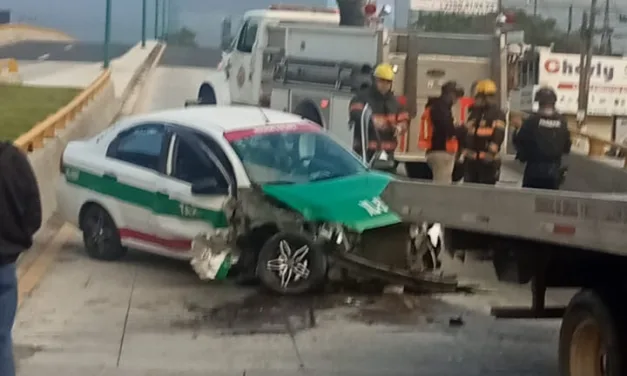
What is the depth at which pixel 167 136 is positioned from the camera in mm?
11547

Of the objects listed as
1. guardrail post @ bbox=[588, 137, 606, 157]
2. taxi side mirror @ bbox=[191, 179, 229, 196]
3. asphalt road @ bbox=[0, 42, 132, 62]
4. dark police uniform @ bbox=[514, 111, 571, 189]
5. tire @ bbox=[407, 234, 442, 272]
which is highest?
dark police uniform @ bbox=[514, 111, 571, 189]

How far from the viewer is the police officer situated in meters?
11.4

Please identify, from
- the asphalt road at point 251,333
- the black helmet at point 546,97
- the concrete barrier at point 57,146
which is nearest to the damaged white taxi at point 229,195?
the asphalt road at point 251,333

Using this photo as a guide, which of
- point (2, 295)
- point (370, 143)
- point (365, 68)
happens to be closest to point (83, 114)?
point (365, 68)

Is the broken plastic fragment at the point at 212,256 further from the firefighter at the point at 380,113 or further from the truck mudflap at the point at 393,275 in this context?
the firefighter at the point at 380,113

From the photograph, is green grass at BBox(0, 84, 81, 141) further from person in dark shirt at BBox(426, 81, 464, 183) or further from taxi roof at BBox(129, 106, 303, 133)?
person in dark shirt at BBox(426, 81, 464, 183)

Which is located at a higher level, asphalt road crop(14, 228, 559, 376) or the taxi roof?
the taxi roof

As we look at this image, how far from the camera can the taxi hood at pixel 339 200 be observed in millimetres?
10086

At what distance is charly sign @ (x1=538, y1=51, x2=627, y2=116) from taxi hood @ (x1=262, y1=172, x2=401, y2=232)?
113 ft

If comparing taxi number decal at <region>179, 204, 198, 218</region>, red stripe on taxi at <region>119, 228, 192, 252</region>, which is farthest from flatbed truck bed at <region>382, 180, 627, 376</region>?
red stripe on taxi at <region>119, 228, 192, 252</region>

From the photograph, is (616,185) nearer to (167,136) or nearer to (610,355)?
(610,355)

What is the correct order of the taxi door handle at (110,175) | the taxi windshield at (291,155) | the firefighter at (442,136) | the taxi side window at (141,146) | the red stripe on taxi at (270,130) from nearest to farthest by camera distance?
1. the taxi windshield at (291,155)
2. the red stripe on taxi at (270,130)
3. the taxi side window at (141,146)
4. the taxi door handle at (110,175)
5. the firefighter at (442,136)

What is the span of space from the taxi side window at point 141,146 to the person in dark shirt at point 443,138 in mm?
3215

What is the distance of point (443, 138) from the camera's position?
13.3 m
